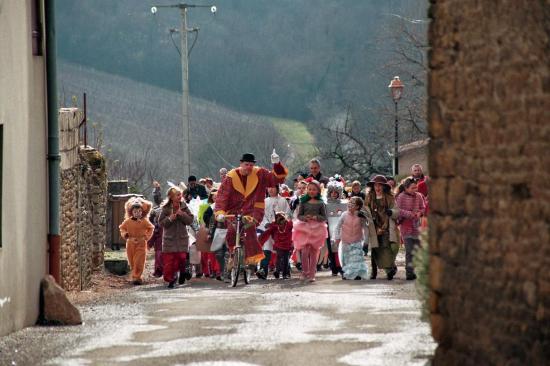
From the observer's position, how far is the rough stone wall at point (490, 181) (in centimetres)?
909

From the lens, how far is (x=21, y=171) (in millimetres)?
15953

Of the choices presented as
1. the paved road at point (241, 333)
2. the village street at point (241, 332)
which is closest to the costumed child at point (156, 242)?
the village street at point (241, 332)

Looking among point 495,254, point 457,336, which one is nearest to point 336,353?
point 457,336

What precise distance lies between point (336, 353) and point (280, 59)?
10088 centimetres

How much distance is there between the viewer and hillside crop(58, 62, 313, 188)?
80312mm

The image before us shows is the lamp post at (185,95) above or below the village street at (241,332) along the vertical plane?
above

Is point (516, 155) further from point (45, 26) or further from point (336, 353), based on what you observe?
point (45, 26)

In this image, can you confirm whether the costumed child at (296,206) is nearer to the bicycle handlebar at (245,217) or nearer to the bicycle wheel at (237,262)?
the bicycle handlebar at (245,217)

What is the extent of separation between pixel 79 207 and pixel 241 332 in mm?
10194

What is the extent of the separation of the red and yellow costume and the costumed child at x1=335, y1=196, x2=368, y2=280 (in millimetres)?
1337

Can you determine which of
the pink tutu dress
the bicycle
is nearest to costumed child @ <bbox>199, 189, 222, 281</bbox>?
the pink tutu dress

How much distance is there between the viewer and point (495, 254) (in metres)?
9.80

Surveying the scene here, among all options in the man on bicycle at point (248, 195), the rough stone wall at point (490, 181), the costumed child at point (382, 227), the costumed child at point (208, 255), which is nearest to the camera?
the rough stone wall at point (490, 181)

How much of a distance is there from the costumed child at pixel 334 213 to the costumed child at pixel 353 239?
924mm
